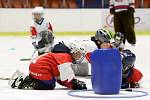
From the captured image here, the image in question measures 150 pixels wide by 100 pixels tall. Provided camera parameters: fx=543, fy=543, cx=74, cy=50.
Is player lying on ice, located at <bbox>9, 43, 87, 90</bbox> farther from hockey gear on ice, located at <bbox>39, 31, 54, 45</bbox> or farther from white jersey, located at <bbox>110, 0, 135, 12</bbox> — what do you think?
white jersey, located at <bbox>110, 0, 135, 12</bbox>

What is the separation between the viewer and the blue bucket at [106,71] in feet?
14.4

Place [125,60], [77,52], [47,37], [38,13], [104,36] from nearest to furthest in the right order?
[77,52], [125,60], [104,36], [47,37], [38,13]

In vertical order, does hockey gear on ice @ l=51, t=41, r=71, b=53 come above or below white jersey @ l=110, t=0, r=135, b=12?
below

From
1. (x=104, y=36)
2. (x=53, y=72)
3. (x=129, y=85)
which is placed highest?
(x=104, y=36)

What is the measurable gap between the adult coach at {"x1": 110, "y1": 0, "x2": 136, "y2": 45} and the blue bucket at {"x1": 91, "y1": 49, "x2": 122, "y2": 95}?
5.50m

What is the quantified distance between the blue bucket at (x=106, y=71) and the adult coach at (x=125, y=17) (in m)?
5.50

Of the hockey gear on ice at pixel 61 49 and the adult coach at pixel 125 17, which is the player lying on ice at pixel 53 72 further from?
the adult coach at pixel 125 17

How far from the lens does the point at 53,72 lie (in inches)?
190

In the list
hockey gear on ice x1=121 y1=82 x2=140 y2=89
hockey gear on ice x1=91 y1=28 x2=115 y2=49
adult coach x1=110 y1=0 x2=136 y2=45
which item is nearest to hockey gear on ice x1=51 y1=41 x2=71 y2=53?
hockey gear on ice x1=91 y1=28 x2=115 y2=49

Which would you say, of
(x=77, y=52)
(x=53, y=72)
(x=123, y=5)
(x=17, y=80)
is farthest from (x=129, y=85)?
(x=123, y=5)

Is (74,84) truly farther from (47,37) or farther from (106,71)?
(47,37)

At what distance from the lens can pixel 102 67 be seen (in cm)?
441

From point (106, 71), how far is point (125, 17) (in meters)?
5.78

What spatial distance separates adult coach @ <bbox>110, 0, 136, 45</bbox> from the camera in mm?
9984
